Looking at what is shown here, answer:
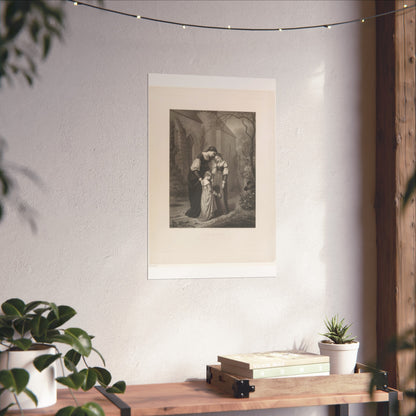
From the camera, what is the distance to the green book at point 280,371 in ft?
7.28

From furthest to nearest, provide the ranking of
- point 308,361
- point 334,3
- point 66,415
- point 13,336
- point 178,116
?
1. point 334,3
2. point 178,116
3. point 308,361
4. point 13,336
5. point 66,415

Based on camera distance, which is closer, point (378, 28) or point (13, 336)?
point (13, 336)

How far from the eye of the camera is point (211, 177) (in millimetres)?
2549

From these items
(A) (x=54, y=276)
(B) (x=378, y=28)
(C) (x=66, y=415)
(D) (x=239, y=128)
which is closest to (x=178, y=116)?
(D) (x=239, y=128)

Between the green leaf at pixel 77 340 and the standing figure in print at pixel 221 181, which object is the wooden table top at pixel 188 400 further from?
the standing figure in print at pixel 221 181

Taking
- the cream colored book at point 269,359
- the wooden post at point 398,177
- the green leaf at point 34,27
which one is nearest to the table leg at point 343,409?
the wooden post at point 398,177

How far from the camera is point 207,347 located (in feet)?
8.30

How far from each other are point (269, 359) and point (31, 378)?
2.69 feet

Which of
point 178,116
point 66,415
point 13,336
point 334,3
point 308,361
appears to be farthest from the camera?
point 334,3

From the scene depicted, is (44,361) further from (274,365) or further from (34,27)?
(34,27)

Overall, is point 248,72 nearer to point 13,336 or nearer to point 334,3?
point 334,3

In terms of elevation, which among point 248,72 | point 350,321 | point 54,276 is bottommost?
point 350,321

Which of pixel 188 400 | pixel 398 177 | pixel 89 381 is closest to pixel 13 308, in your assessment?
pixel 89 381

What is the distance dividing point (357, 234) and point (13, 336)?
1.42 meters
